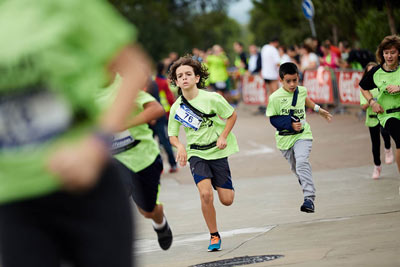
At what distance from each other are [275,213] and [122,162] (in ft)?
11.4

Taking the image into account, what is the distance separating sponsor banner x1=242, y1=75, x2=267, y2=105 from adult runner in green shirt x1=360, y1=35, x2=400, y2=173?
15695mm

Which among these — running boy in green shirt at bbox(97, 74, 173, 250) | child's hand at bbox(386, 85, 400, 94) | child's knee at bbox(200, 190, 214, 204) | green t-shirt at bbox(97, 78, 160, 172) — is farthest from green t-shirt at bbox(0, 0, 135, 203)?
child's hand at bbox(386, 85, 400, 94)

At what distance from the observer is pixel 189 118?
7.77 metres

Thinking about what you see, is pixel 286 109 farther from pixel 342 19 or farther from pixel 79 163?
pixel 342 19

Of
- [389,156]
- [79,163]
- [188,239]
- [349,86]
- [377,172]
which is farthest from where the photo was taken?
[349,86]

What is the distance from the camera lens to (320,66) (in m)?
21.1

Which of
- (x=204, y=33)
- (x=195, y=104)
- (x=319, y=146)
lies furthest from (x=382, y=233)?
(x=204, y=33)

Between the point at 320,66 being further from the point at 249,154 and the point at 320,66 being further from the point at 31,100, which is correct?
the point at 31,100

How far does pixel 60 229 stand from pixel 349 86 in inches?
658

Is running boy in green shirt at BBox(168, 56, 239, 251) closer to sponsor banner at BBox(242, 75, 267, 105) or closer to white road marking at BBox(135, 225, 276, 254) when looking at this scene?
white road marking at BBox(135, 225, 276, 254)

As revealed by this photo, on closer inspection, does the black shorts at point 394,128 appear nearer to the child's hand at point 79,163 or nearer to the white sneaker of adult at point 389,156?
the white sneaker of adult at point 389,156

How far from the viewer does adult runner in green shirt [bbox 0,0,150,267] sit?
2838 millimetres

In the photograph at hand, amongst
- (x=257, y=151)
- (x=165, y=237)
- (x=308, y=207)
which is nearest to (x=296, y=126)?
(x=308, y=207)

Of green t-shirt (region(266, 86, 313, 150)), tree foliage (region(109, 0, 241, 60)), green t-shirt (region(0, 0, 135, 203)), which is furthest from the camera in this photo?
tree foliage (region(109, 0, 241, 60))
